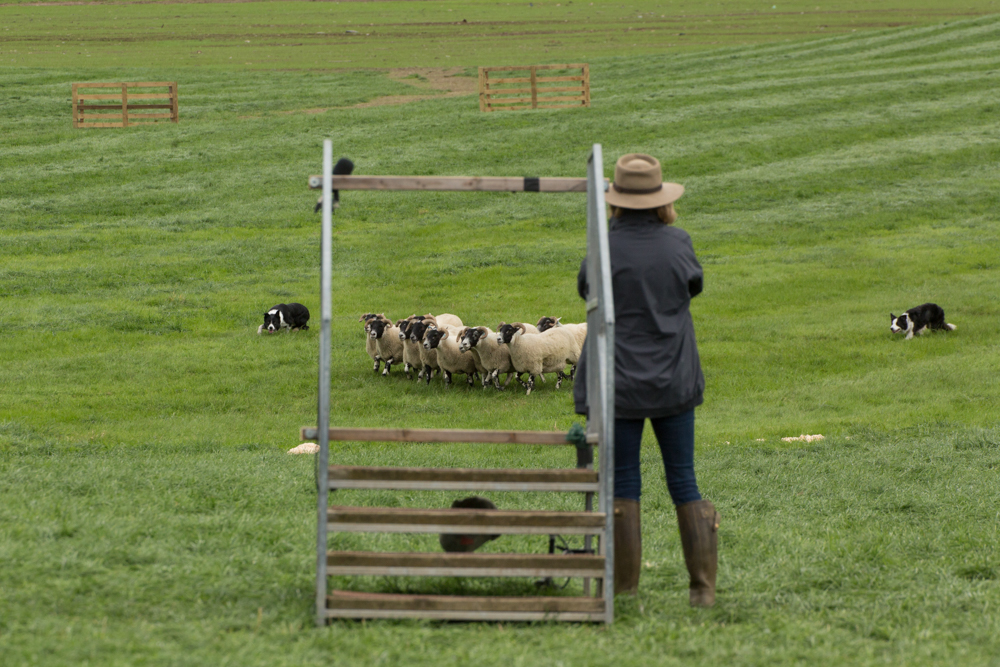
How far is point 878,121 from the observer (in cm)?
3719

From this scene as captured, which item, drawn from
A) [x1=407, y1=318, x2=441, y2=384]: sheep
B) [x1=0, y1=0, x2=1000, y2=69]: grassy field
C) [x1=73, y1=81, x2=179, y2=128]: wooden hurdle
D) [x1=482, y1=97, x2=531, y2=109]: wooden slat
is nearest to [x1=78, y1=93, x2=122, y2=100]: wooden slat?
[x1=73, y1=81, x2=179, y2=128]: wooden hurdle

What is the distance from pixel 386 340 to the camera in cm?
1747

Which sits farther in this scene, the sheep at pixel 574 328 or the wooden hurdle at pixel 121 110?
the wooden hurdle at pixel 121 110

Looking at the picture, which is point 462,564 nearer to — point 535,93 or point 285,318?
point 285,318

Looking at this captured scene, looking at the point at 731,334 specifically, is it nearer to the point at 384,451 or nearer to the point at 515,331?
the point at 515,331

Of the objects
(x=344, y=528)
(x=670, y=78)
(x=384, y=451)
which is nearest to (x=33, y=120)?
(x=670, y=78)

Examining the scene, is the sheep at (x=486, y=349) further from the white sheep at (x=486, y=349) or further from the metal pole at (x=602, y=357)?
the metal pole at (x=602, y=357)

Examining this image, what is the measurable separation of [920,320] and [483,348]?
25.5 feet

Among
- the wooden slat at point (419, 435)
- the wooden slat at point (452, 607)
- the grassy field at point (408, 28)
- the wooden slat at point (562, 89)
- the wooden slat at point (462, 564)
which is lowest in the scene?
the wooden slat at point (452, 607)

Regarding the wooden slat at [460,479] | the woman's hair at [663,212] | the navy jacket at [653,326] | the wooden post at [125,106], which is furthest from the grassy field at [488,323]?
the woman's hair at [663,212]

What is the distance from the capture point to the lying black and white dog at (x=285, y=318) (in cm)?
1981

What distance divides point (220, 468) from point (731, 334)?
38.1ft

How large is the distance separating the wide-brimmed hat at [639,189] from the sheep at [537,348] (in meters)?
10.1

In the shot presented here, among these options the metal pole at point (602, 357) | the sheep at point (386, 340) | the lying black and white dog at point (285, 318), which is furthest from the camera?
the lying black and white dog at point (285, 318)
